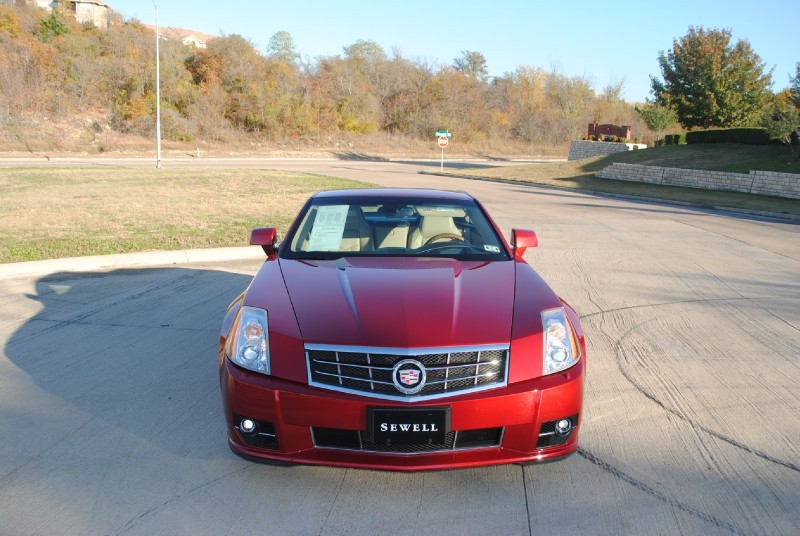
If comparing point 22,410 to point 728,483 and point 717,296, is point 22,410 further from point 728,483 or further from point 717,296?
point 717,296

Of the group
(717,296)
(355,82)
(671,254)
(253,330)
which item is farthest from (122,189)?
(355,82)

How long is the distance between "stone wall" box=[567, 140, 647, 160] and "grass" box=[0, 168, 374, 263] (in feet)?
75.6

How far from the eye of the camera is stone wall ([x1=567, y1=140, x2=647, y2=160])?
4353 centimetres

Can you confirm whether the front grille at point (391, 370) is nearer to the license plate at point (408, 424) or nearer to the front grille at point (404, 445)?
the license plate at point (408, 424)

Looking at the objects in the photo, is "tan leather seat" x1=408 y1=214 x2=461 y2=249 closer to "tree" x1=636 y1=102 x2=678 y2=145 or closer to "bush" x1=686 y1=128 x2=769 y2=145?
"bush" x1=686 y1=128 x2=769 y2=145

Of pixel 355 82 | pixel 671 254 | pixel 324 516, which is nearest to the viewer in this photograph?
pixel 324 516

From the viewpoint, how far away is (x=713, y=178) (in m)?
29.8

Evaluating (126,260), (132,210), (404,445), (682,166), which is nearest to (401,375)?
(404,445)

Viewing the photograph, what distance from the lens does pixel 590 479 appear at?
3863 millimetres

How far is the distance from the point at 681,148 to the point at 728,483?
36.6m

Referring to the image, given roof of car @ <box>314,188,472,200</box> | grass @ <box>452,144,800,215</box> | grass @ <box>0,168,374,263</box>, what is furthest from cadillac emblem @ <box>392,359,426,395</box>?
grass @ <box>452,144,800,215</box>

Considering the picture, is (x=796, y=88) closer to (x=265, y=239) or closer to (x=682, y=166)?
(x=682, y=166)

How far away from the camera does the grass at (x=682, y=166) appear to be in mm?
25375

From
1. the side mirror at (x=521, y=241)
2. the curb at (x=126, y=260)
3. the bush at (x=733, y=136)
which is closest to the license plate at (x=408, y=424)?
the side mirror at (x=521, y=241)
